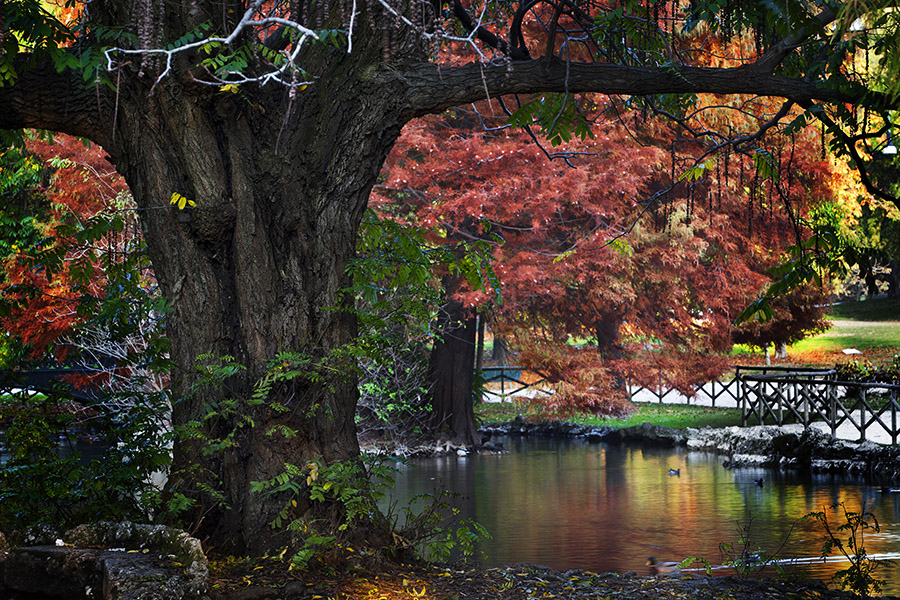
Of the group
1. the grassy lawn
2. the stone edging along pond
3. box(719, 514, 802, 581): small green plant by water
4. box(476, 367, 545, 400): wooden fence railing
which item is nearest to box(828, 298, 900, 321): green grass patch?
the grassy lawn

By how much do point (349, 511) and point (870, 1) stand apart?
3.64 metres

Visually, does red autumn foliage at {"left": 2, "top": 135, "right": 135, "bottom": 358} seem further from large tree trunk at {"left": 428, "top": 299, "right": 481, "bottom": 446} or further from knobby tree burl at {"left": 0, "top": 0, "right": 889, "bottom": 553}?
large tree trunk at {"left": 428, "top": 299, "right": 481, "bottom": 446}

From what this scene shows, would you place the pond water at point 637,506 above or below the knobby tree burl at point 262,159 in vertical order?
below

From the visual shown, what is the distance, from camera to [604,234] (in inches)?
638

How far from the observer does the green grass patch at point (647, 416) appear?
22.0m

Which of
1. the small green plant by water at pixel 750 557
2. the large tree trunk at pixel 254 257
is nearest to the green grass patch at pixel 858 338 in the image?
the small green plant by water at pixel 750 557

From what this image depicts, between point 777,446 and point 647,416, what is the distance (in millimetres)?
7686

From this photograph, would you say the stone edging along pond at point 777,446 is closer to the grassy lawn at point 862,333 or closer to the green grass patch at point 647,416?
the green grass patch at point 647,416

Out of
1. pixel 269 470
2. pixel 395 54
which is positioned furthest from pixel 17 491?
pixel 395 54

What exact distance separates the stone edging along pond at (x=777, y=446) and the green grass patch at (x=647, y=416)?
2.51 ft

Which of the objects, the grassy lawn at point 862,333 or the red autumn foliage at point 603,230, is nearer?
the red autumn foliage at point 603,230

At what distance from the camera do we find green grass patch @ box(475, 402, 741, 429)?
2200 centimetres

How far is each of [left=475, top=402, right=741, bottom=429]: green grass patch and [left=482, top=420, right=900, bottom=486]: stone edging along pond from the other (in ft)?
2.51

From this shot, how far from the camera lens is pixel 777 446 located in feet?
52.2
